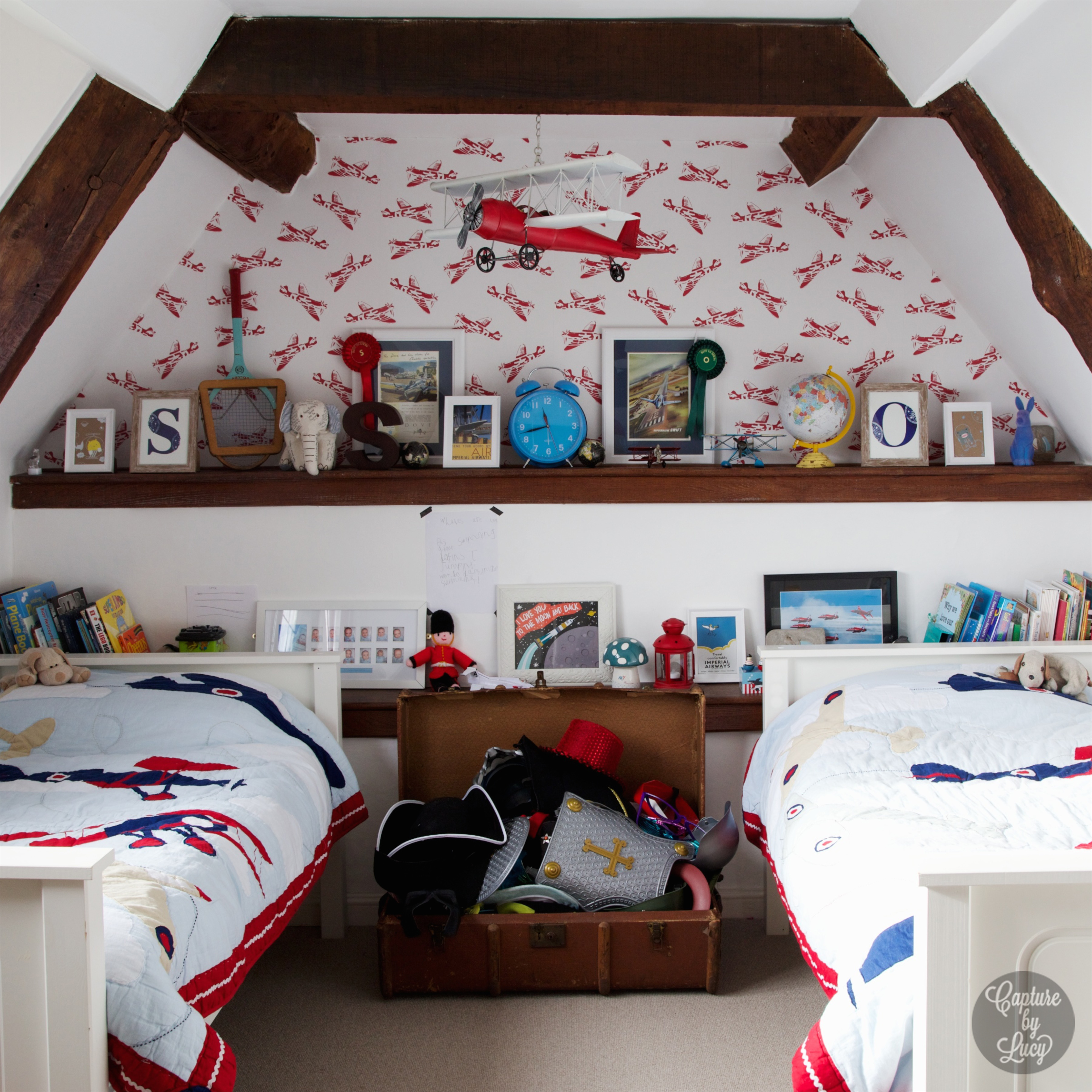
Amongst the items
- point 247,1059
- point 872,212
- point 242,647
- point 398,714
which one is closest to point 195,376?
point 242,647

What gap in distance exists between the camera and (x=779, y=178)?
9.71ft

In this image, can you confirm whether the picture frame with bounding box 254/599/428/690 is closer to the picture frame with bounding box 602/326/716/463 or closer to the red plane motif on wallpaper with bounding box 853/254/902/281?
the picture frame with bounding box 602/326/716/463

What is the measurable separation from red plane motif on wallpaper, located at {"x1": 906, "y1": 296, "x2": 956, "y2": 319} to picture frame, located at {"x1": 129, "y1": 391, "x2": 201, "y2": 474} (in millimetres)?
2271

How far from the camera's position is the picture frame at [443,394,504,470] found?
2910 millimetres

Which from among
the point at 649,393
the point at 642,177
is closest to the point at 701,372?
the point at 649,393

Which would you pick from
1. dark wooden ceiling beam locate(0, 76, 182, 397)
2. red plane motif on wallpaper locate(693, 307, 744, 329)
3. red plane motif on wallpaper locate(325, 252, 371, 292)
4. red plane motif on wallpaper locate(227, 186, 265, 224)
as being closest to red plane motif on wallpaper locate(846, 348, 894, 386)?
red plane motif on wallpaper locate(693, 307, 744, 329)

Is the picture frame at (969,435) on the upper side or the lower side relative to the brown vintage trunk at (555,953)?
upper

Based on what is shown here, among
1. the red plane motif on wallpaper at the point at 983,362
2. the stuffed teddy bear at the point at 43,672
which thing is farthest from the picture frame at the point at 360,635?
the red plane motif on wallpaper at the point at 983,362

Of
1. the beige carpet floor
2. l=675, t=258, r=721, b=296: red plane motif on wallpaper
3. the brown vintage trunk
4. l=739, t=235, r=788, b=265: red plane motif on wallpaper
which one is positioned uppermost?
l=739, t=235, r=788, b=265: red plane motif on wallpaper

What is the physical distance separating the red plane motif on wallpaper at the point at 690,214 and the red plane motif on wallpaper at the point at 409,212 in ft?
2.45

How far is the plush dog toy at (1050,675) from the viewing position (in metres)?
2.59

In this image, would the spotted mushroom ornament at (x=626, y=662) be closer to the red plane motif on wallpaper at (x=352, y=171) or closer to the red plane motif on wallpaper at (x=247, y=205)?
the red plane motif on wallpaper at (x=352, y=171)

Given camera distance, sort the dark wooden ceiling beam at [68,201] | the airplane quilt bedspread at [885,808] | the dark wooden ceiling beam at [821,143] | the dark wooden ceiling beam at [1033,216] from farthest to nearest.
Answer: the dark wooden ceiling beam at [821,143]
the dark wooden ceiling beam at [1033,216]
the dark wooden ceiling beam at [68,201]
the airplane quilt bedspread at [885,808]

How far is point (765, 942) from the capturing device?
9.05 ft
